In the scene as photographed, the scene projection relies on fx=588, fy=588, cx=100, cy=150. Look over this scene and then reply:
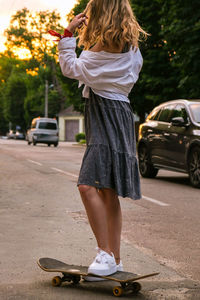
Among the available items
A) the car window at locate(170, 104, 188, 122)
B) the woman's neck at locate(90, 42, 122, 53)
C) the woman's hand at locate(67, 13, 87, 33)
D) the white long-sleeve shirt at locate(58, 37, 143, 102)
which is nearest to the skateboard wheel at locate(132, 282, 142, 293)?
the white long-sleeve shirt at locate(58, 37, 143, 102)

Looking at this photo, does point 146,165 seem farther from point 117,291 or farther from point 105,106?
point 117,291

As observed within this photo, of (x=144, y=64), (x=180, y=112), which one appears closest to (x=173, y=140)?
(x=180, y=112)

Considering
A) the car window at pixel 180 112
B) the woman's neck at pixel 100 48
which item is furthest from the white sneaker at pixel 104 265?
the car window at pixel 180 112

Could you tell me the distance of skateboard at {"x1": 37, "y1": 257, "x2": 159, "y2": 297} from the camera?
11.7 ft

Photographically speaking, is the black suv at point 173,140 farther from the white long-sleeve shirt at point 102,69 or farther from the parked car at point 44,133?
the parked car at point 44,133

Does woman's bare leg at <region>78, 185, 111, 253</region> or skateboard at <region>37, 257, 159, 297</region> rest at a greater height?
woman's bare leg at <region>78, 185, 111, 253</region>

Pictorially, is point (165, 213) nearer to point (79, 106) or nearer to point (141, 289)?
point (141, 289)

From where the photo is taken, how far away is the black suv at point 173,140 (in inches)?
433

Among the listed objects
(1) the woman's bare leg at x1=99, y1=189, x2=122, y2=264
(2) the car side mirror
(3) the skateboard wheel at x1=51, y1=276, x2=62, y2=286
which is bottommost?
(3) the skateboard wheel at x1=51, y1=276, x2=62, y2=286

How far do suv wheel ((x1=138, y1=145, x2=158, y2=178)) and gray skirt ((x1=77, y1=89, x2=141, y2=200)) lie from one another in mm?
9017

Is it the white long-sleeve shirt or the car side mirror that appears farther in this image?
the car side mirror

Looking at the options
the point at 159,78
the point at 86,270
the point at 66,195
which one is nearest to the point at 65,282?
the point at 86,270

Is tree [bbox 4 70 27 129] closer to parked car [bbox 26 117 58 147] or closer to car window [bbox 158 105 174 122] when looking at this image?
parked car [bbox 26 117 58 147]

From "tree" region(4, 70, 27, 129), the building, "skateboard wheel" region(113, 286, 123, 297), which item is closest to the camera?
"skateboard wheel" region(113, 286, 123, 297)
